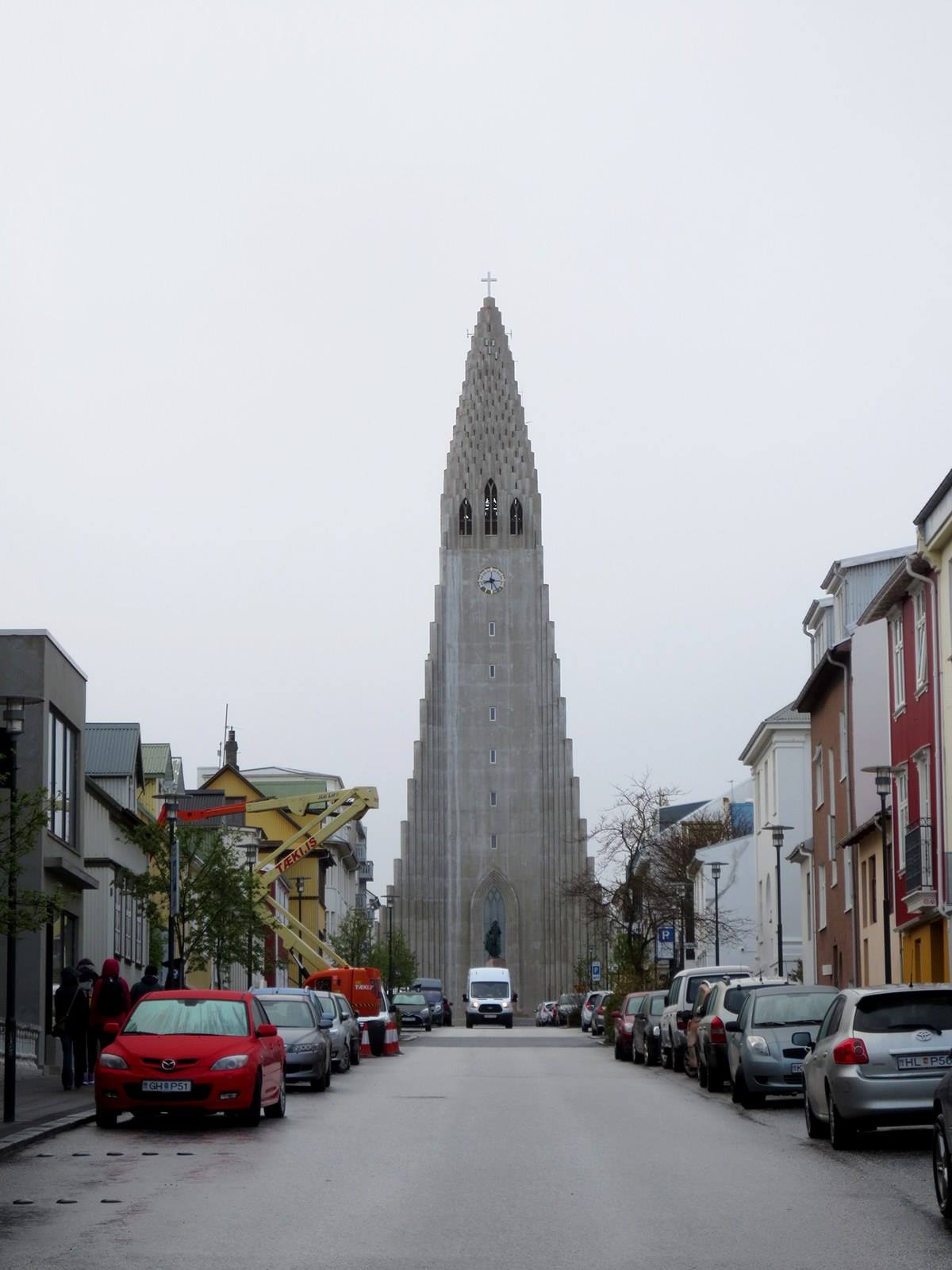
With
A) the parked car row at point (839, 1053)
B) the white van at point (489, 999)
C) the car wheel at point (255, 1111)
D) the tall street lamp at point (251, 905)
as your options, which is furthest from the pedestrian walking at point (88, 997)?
the white van at point (489, 999)

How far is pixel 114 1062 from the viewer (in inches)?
785

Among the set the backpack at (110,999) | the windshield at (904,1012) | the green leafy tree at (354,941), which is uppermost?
the windshield at (904,1012)

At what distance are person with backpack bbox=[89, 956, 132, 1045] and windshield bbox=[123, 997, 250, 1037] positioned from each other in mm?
6024

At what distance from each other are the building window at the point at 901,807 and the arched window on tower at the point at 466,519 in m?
94.5

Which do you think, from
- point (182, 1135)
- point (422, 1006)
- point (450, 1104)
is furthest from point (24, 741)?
point (422, 1006)

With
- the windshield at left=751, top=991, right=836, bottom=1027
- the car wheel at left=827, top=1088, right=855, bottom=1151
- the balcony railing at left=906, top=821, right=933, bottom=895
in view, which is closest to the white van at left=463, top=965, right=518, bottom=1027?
the balcony railing at left=906, top=821, right=933, bottom=895

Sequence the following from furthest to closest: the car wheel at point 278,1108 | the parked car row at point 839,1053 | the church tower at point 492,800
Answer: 1. the church tower at point 492,800
2. the car wheel at point 278,1108
3. the parked car row at point 839,1053

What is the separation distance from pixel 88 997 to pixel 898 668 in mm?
18649

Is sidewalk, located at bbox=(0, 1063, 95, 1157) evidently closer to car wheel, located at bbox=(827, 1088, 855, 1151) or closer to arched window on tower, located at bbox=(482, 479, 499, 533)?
car wheel, located at bbox=(827, 1088, 855, 1151)

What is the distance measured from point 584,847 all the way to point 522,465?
85.2ft

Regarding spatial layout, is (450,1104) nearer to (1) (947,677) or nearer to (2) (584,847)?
(1) (947,677)

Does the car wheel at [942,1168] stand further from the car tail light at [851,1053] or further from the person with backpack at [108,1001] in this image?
the person with backpack at [108,1001]

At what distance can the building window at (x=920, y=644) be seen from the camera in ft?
118

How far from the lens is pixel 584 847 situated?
131 m
